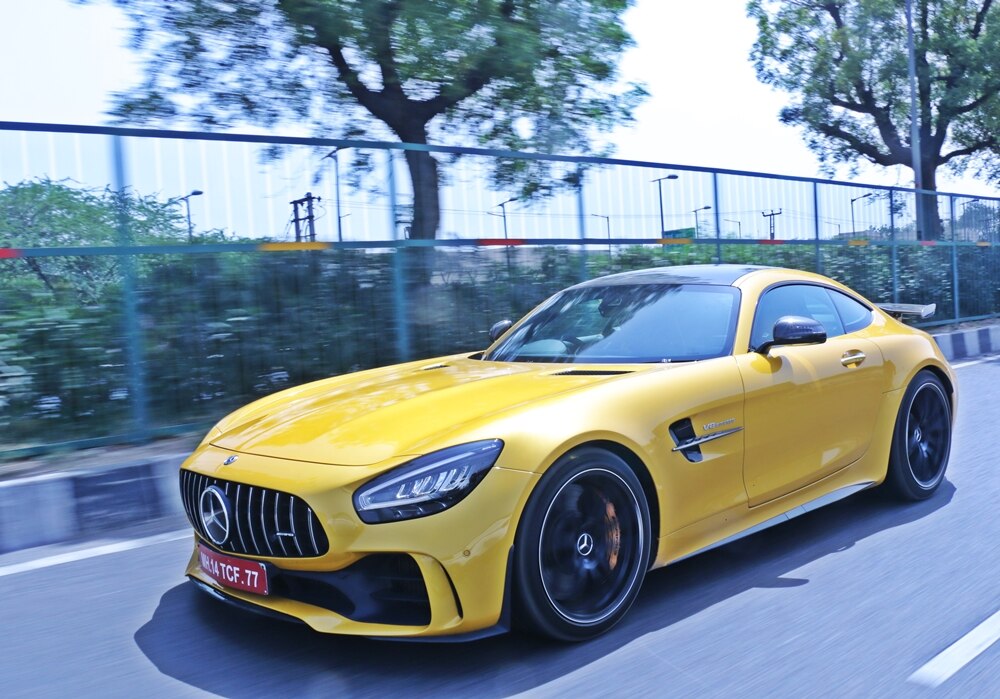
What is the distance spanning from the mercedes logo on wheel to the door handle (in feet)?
9.90

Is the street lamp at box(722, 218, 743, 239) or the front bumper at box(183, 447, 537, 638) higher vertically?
the street lamp at box(722, 218, 743, 239)

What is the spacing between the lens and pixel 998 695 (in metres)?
2.87

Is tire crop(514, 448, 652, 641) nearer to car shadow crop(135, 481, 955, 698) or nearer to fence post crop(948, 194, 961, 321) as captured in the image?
car shadow crop(135, 481, 955, 698)

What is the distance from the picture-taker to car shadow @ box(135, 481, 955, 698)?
3066 millimetres

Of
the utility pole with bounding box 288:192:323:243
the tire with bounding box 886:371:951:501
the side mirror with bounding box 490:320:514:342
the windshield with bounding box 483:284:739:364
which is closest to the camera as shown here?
the windshield with bounding box 483:284:739:364

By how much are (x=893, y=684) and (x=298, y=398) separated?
272 cm

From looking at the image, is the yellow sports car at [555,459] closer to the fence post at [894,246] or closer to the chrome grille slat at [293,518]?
the chrome grille slat at [293,518]

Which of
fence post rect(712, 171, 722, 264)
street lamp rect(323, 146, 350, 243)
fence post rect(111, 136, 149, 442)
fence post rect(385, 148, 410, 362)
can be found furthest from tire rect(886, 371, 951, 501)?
fence post rect(712, 171, 722, 264)

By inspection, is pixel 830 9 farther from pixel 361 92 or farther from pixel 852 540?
pixel 852 540

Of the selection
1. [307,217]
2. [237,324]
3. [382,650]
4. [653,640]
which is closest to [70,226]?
[237,324]

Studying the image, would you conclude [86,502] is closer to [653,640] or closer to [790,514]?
[653,640]

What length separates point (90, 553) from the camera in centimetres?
497

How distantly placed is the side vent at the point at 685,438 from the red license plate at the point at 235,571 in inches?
64.1

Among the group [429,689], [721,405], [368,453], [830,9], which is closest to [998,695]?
[721,405]
